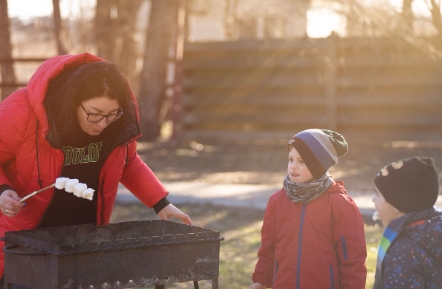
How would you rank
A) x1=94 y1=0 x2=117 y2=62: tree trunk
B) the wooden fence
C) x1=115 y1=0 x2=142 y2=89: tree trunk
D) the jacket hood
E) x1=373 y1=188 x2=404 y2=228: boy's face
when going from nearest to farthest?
x1=373 y1=188 x2=404 y2=228: boy's face, the jacket hood, the wooden fence, x1=94 y1=0 x2=117 y2=62: tree trunk, x1=115 y1=0 x2=142 y2=89: tree trunk

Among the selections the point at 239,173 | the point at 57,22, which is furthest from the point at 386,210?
the point at 57,22

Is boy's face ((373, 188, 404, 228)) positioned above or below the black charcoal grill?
above

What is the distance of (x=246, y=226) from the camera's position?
7828 mm

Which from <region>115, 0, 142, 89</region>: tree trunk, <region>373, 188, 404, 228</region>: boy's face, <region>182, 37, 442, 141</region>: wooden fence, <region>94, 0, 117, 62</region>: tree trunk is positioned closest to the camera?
<region>373, 188, 404, 228</region>: boy's face

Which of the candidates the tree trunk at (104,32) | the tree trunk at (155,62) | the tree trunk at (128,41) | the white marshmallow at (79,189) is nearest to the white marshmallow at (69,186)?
the white marshmallow at (79,189)

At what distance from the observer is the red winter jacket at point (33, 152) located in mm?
3758

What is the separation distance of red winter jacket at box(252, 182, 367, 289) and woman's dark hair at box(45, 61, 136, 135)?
1.05 m

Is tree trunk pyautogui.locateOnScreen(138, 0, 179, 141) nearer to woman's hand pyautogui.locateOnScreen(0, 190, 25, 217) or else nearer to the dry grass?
the dry grass

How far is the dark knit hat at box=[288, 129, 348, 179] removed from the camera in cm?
393

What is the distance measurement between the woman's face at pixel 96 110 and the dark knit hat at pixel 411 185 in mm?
1378

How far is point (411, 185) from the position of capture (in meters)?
3.20

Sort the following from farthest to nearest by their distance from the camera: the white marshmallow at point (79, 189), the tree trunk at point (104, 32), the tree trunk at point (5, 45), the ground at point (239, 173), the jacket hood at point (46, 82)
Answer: the tree trunk at point (104, 32) → the tree trunk at point (5, 45) → the ground at point (239, 173) → the jacket hood at point (46, 82) → the white marshmallow at point (79, 189)

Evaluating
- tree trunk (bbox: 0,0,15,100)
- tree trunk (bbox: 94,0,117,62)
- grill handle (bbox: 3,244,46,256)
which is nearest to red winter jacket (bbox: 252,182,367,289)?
grill handle (bbox: 3,244,46,256)

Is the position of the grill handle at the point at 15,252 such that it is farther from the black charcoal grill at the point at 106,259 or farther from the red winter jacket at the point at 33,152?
the red winter jacket at the point at 33,152
